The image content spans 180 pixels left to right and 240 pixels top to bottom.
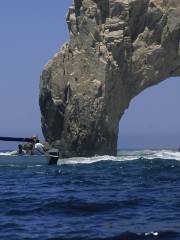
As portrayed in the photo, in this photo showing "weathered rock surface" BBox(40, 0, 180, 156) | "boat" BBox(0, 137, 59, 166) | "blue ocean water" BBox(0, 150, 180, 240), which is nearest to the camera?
"blue ocean water" BBox(0, 150, 180, 240)

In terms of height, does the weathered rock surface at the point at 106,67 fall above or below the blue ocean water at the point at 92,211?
above

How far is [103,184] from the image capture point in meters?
28.4

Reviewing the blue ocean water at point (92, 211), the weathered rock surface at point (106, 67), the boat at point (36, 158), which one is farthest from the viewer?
the weathered rock surface at point (106, 67)

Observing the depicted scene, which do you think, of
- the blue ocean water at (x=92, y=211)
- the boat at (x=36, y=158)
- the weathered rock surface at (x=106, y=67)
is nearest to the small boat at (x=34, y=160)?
the boat at (x=36, y=158)

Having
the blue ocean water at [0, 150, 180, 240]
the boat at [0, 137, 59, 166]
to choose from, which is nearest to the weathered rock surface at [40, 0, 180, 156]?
the boat at [0, 137, 59, 166]

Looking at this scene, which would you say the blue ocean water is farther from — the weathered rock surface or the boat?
the weathered rock surface

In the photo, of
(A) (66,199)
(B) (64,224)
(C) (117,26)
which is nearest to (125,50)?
(C) (117,26)

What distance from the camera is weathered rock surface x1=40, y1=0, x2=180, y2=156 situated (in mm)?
68000

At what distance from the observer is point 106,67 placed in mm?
67688

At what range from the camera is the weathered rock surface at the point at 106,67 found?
68.0 meters

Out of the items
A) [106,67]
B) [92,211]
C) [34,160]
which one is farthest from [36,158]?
[92,211]

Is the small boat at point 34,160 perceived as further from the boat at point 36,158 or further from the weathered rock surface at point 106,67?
the weathered rock surface at point 106,67

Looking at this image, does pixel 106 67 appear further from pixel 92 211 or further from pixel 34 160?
pixel 92 211

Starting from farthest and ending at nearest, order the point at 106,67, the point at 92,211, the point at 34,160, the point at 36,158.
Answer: the point at 106,67 → the point at 36,158 → the point at 34,160 → the point at 92,211
